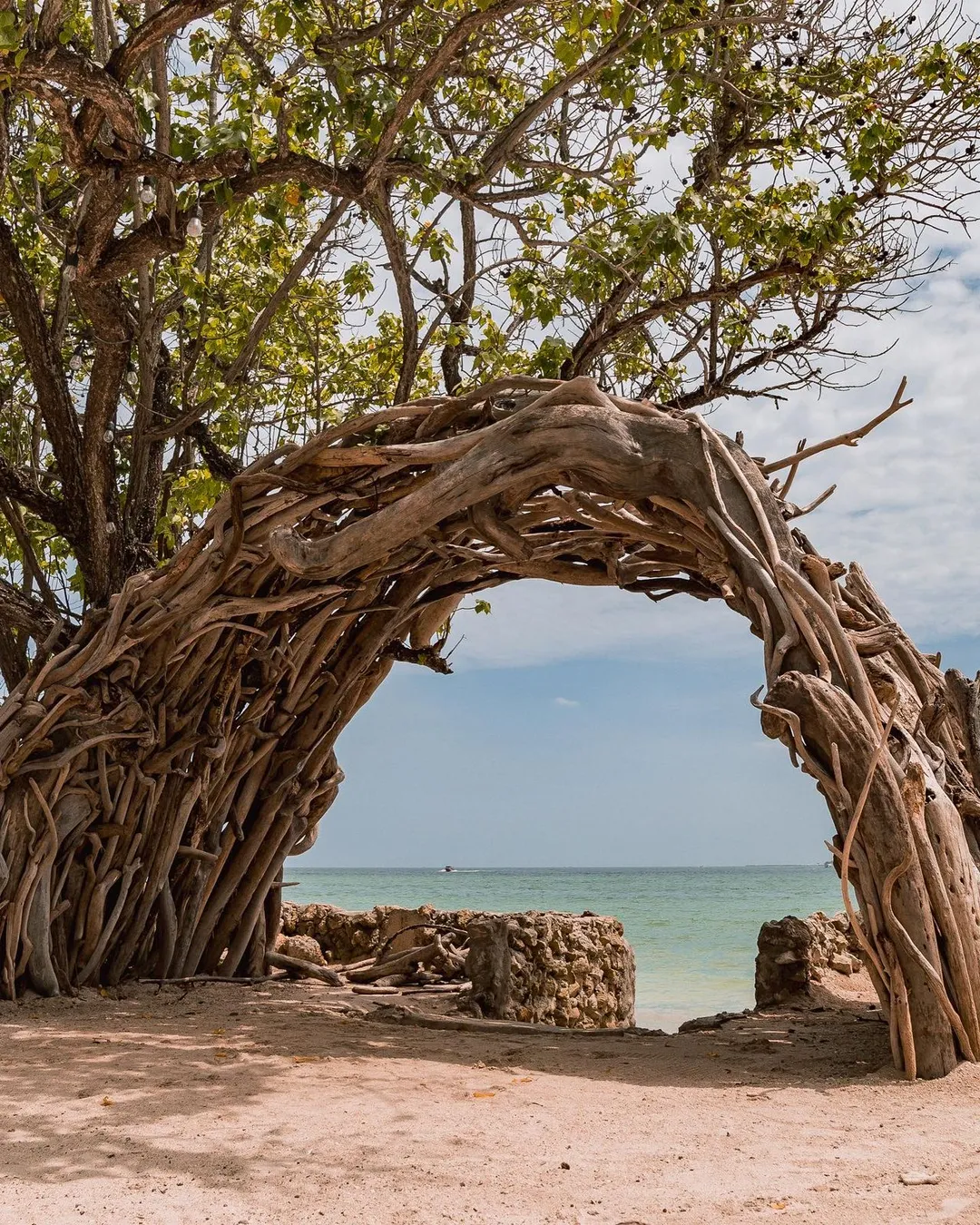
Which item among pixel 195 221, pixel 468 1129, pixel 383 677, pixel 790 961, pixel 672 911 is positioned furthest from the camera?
pixel 672 911

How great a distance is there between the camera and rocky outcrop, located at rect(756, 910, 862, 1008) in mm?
Answer: 4891

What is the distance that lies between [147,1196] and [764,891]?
3878 cm

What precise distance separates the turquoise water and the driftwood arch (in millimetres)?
1804

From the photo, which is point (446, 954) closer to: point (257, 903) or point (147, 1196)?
point (257, 903)

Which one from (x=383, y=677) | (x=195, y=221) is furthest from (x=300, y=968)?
(x=195, y=221)

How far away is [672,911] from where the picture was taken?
2594cm

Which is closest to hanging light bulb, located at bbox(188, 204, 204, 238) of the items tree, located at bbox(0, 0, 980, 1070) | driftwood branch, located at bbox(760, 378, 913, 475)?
tree, located at bbox(0, 0, 980, 1070)

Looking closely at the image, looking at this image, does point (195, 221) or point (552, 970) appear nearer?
point (195, 221)

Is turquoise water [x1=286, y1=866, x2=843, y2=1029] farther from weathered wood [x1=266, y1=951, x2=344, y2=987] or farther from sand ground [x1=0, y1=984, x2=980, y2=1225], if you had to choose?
sand ground [x1=0, y1=984, x2=980, y2=1225]

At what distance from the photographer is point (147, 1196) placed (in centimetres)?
211

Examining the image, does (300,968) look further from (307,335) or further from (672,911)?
(672,911)

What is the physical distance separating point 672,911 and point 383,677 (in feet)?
72.5

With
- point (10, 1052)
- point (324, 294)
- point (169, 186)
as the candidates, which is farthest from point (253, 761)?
point (324, 294)

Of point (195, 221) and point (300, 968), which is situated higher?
point (195, 221)
